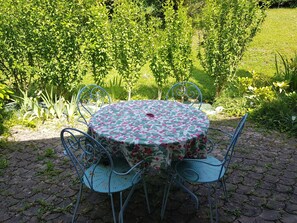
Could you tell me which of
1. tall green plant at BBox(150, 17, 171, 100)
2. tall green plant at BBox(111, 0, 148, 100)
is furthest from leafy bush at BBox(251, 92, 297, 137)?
tall green plant at BBox(111, 0, 148, 100)

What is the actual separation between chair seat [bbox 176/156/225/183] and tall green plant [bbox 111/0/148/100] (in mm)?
3062

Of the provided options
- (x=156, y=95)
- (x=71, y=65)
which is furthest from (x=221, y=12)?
(x=71, y=65)

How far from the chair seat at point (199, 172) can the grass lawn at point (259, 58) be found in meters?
3.27

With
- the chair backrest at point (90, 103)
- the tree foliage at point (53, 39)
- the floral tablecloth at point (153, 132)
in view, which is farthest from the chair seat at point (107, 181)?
the tree foliage at point (53, 39)

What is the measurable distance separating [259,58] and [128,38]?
190 inches

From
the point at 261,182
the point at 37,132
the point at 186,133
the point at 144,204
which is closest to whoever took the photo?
the point at 186,133

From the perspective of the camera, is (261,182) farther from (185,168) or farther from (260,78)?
(260,78)

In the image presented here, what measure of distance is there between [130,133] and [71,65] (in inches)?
116

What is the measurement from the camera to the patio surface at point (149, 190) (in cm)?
274

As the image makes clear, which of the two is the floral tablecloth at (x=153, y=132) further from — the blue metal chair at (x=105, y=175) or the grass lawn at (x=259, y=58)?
the grass lawn at (x=259, y=58)

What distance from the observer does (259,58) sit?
853 cm

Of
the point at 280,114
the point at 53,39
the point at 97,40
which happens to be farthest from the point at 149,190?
the point at 53,39

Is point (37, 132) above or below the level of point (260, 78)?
below

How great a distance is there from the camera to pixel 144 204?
114 inches
